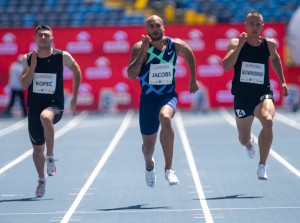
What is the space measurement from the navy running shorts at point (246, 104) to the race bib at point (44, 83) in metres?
2.20

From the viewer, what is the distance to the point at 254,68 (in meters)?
8.12

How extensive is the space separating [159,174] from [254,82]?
204 centimetres

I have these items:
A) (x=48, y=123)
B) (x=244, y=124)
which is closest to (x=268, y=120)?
(x=244, y=124)

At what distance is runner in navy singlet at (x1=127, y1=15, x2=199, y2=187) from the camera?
7.34 metres

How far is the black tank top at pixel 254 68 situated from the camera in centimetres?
812

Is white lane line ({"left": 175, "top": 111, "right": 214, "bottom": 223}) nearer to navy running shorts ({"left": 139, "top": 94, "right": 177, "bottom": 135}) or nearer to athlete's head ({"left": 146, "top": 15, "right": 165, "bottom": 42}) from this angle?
navy running shorts ({"left": 139, "top": 94, "right": 177, "bottom": 135})

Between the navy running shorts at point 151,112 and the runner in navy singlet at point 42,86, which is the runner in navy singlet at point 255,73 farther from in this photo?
the runner in navy singlet at point 42,86

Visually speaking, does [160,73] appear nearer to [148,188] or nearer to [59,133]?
[148,188]

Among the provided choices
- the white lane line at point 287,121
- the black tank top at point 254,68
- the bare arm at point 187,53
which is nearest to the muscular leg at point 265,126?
the black tank top at point 254,68

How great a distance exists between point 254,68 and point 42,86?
2.39m

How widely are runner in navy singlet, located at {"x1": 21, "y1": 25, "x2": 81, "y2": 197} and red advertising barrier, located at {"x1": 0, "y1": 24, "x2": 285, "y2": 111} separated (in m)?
12.7

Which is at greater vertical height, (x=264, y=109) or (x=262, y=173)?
(x=264, y=109)

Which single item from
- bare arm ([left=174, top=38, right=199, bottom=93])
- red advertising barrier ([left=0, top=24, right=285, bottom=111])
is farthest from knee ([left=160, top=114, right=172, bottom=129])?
red advertising barrier ([left=0, top=24, right=285, bottom=111])

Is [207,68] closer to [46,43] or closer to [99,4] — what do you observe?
[99,4]
